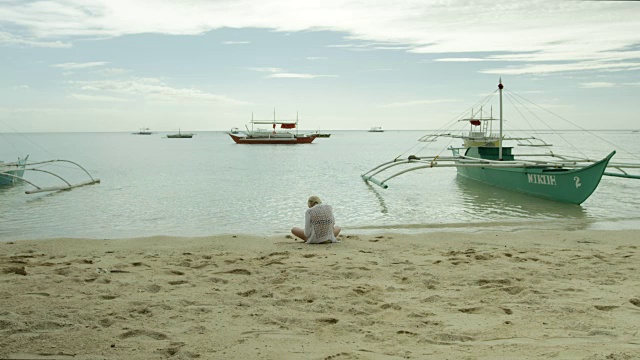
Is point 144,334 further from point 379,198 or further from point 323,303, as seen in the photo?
point 379,198

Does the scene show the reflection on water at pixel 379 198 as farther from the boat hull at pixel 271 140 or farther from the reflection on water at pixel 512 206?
the boat hull at pixel 271 140

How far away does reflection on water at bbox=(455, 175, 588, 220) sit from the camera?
35.5ft

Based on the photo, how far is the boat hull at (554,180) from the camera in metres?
11.2

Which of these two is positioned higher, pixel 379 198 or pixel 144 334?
pixel 144 334

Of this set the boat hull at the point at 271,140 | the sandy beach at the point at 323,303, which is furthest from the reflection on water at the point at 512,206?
the boat hull at the point at 271,140

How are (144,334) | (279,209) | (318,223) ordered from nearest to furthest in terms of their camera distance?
(144,334) → (318,223) → (279,209)

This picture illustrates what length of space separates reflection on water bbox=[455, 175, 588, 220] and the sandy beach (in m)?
4.45

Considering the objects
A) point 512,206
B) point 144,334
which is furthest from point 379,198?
point 144,334

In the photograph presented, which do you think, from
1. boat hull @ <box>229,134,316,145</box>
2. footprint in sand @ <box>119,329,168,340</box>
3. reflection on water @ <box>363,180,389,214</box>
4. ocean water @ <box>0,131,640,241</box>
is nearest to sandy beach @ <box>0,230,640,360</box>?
footprint in sand @ <box>119,329,168,340</box>

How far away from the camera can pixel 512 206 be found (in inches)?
477

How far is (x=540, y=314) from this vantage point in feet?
12.1

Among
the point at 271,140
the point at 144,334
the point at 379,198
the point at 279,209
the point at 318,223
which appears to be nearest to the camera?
the point at 144,334

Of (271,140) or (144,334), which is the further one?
(271,140)

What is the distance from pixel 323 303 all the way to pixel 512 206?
9.41 meters
